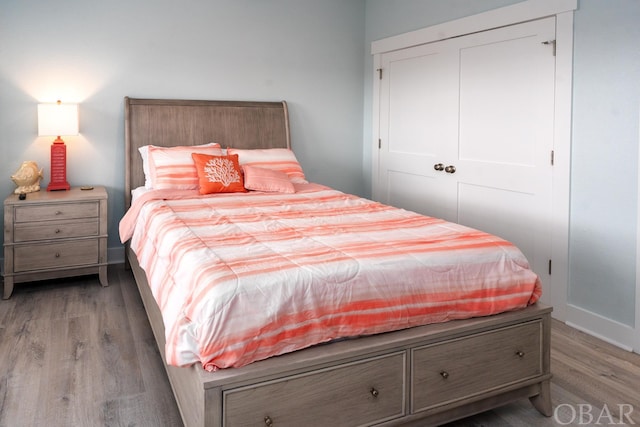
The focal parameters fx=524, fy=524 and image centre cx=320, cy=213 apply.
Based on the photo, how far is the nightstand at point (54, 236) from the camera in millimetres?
3408

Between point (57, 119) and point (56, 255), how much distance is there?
0.94m

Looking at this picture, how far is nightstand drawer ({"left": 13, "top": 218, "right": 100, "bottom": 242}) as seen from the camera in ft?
11.2

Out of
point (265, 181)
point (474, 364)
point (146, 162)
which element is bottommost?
point (474, 364)

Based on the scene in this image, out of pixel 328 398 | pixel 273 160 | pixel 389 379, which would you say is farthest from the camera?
pixel 273 160

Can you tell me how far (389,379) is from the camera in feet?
5.95

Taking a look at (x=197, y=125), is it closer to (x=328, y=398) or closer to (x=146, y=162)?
(x=146, y=162)

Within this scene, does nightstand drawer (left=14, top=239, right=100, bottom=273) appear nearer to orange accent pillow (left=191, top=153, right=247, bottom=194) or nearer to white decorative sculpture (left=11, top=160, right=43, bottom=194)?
white decorative sculpture (left=11, top=160, right=43, bottom=194)

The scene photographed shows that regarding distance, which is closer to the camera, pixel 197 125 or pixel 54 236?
pixel 54 236

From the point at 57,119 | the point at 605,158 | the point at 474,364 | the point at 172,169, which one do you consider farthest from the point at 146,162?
the point at 605,158

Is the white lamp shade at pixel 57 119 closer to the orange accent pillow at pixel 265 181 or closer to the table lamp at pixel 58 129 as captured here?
the table lamp at pixel 58 129

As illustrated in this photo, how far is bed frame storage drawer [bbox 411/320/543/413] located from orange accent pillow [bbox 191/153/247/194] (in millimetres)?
2124

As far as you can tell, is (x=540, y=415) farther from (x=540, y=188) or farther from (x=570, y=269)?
(x=540, y=188)

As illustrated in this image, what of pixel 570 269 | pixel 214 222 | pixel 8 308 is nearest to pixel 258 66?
pixel 214 222

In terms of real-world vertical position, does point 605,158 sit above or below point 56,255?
above
